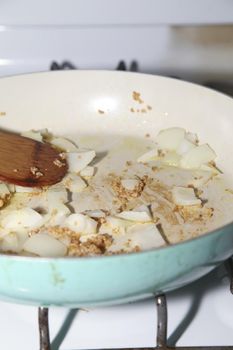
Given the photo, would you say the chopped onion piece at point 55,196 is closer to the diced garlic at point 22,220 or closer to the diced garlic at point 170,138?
the diced garlic at point 22,220

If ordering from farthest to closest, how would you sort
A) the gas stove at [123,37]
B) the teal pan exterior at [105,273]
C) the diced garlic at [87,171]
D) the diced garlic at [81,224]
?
the gas stove at [123,37]
the diced garlic at [87,171]
the diced garlic at [81,224]
the teal pan exterior at [105,273]

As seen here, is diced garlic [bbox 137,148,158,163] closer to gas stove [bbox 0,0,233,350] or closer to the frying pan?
the frying pan

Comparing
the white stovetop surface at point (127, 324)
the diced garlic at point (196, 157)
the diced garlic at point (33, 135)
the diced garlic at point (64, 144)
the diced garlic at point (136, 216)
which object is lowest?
the white stovetop surface at point (127, 324)

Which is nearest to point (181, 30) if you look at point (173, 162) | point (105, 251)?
point (173, 162)

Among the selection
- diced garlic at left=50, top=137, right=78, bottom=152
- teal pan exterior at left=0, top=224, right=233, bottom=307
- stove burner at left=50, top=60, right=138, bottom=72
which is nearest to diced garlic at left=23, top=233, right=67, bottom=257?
teal pan exterior at left=0, top=224, right=233, bottom=307

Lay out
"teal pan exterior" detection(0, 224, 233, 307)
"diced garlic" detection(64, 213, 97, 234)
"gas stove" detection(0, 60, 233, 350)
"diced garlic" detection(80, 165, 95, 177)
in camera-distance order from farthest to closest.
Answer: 1. "diced garlic" detection(80, 165, 95, 177)
2. "diced garlic" detection(64, 213, 97, 234)
3. "gas stove" detection(0, 60, 233, 350)
4. "teal pan exterior" detection(0, 224, 233, 307)

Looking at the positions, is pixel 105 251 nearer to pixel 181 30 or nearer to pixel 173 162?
pixel 173 162

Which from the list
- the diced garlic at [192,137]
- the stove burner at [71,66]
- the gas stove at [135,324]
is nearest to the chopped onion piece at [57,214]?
the gas stove at [135,324]
